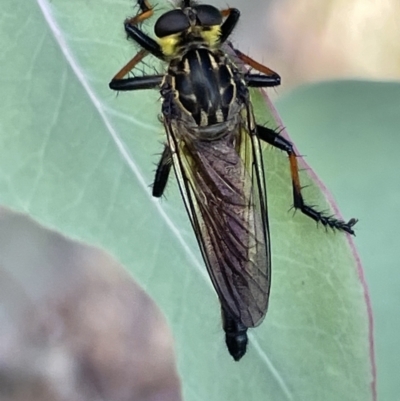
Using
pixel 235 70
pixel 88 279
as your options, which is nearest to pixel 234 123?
pixel 235 70

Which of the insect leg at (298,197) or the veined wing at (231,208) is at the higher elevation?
the insect leg at (298,197)

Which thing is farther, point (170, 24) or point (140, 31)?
point (170, 24)

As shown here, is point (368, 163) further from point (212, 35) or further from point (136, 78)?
point (136, 78)

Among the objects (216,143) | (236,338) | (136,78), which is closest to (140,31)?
(136,78)

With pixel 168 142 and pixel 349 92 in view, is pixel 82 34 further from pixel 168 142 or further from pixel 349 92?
pixel 349 92

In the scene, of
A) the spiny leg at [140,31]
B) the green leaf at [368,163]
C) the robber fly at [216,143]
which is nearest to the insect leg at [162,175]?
the robber fly at [216,143]

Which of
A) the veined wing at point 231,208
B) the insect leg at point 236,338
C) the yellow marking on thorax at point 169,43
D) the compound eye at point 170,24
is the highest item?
the compound eye at point 170,24

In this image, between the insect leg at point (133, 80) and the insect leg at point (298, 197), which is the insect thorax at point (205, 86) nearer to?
the insect leg at point (133, 80)
